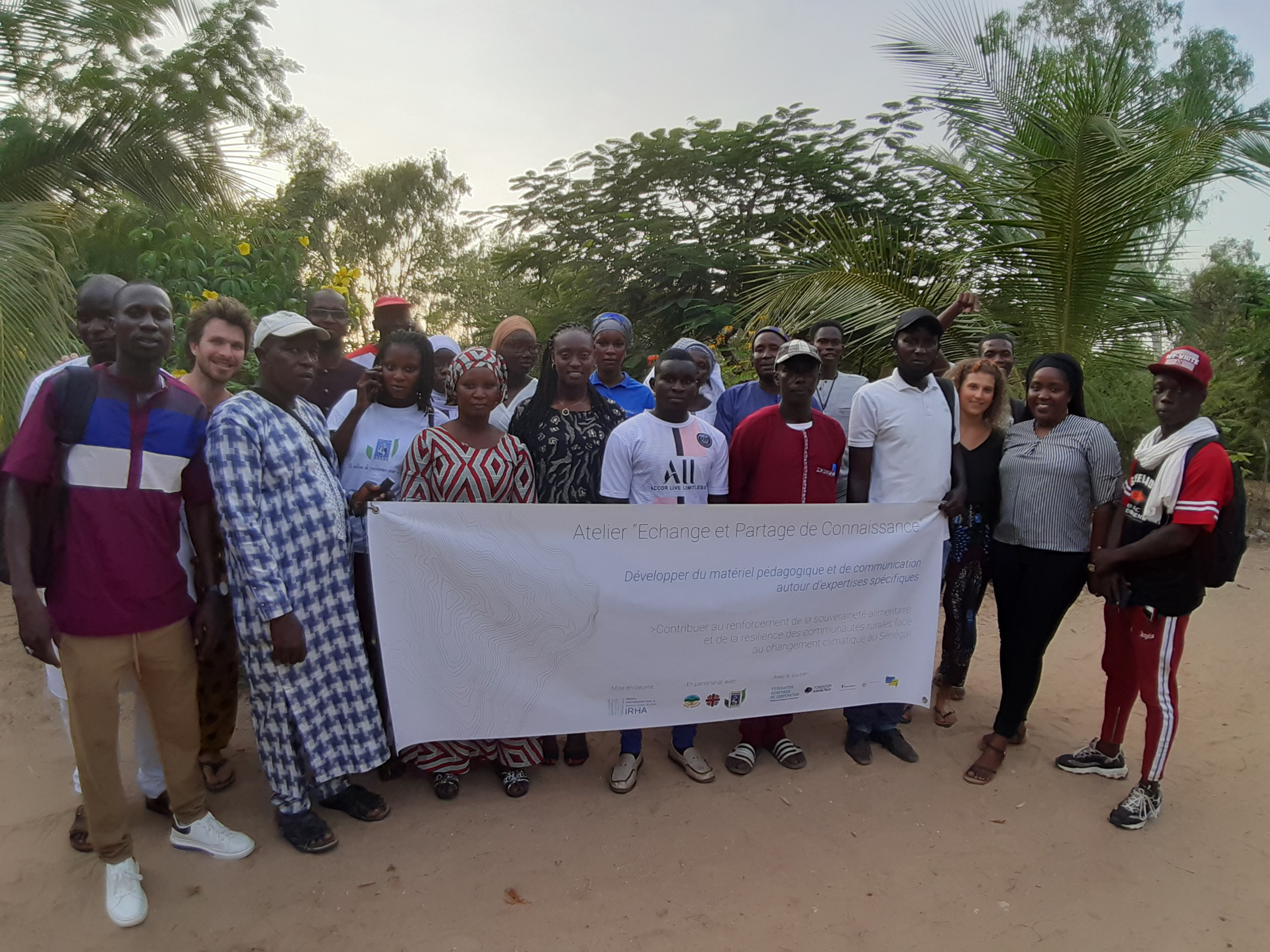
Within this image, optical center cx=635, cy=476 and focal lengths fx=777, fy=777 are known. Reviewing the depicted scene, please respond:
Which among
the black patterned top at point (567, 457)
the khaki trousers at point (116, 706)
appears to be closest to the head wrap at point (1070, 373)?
the black patterned top at point (567, 457)

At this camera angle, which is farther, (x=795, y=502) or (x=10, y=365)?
(x=10, y=365)

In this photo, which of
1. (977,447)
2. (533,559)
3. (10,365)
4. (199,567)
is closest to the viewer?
(199,567)

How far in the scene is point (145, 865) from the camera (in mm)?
2951

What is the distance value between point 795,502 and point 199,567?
250cm

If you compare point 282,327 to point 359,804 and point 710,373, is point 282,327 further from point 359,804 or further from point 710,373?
point 710,373

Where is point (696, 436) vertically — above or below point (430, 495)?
above

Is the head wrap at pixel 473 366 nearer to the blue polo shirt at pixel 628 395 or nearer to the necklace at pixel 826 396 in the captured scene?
the blue polo shirt at pixel 628 395

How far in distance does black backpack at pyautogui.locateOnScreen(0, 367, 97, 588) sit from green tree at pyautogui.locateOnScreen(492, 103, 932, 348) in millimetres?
10799

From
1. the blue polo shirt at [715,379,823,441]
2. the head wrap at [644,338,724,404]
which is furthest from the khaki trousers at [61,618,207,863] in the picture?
the blue polo shirt at [715,379,823,441]

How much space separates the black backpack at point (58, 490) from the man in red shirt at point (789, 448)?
252cm

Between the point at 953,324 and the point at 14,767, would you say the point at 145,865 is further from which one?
the point at 953,324

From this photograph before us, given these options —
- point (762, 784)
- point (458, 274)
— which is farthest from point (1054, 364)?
point (458, 274)

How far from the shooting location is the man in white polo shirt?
3752 millimetres

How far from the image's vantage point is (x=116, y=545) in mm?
2600
